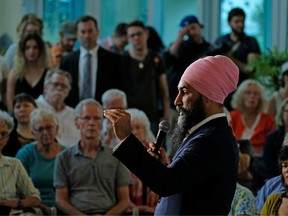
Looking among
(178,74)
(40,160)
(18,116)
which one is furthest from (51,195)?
(178,74)

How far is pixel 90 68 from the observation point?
7590 mm

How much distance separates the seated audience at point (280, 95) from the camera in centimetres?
811

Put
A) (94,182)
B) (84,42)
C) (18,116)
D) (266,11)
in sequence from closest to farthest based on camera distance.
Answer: (94,182)
(18,116)
(84,42)
(266,11)

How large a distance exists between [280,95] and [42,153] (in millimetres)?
2941

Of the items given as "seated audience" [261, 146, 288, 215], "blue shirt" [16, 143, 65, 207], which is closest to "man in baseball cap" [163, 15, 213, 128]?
"blue shirt" [16, 143, 65, 207]

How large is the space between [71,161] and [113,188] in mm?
342

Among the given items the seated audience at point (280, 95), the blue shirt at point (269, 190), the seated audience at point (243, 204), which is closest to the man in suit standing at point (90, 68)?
the seated audience at point (280, 95)

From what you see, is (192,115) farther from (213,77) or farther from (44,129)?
(44,129)

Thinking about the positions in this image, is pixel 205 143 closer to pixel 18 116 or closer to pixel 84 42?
pixel 18 116

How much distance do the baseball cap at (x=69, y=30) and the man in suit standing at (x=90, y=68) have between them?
845mm

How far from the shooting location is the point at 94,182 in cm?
584

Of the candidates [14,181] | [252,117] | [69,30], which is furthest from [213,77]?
[69,30]

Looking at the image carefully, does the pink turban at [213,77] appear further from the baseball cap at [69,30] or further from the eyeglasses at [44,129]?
the baseball cap at [69,30]

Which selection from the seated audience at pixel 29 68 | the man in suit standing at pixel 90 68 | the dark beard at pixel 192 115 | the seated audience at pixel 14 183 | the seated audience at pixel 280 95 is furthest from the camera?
Answer: the seated audience at pixel 280 95
